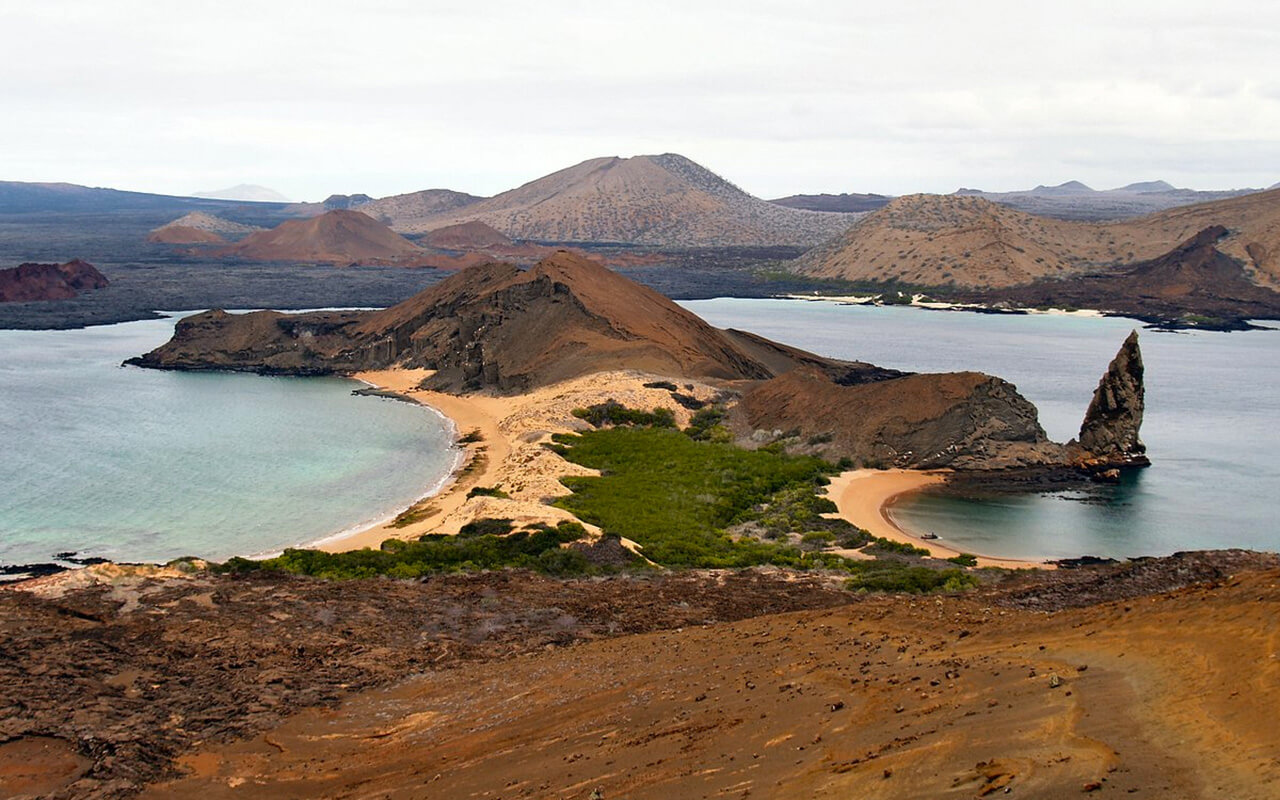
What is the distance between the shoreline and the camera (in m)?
39.2

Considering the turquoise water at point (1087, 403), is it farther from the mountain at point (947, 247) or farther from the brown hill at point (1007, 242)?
the brown hill at point (1007, 242)

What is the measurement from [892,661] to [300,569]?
1956 centimetres

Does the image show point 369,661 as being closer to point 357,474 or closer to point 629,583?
point 629,583

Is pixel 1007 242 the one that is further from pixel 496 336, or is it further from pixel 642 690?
pixel 642 690

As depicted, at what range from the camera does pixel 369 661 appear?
84.0 ft

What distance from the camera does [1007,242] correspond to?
172m

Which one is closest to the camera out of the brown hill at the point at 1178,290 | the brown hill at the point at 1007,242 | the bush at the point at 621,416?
the bush at the point at 621,416

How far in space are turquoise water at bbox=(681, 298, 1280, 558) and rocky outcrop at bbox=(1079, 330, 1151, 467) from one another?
1577 millimetres

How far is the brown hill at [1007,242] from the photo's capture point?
164 m

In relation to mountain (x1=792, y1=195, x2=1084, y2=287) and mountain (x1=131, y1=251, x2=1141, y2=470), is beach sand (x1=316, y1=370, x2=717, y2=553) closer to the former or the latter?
mountain (x1=131, y1=251, x2=1141, y2=470)

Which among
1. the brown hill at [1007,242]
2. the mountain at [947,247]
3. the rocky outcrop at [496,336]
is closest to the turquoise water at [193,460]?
the rocky outcrop at [496,336]

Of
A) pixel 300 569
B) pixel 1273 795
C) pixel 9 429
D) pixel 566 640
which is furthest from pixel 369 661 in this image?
pixel 9 429

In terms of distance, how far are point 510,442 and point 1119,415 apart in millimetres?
30176

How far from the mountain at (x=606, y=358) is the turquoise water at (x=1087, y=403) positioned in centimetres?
636
